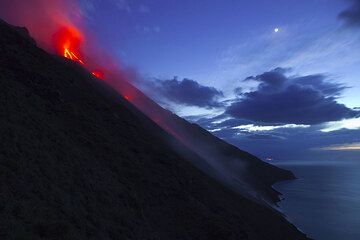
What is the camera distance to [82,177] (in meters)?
28.2

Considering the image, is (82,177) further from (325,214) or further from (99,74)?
(99,74)

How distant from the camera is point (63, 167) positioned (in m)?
27.3

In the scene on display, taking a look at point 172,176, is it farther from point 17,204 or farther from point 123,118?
point 17,204

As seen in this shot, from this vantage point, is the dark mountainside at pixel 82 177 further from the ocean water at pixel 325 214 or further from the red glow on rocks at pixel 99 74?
the red glow on rocks at pixel 99 74

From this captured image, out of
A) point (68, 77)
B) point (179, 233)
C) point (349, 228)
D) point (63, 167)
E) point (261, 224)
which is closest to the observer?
point (63, 167)

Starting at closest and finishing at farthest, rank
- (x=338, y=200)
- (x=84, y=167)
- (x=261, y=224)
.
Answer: (x=84, y=167) < (x=261, y=224) < (x=338, y=200)

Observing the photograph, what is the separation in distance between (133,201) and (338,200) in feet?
444

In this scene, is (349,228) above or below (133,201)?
above

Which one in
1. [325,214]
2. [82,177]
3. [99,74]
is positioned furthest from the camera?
[99,74]

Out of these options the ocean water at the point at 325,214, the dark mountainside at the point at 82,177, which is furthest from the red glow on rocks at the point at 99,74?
the ocean water at the point at 325,214

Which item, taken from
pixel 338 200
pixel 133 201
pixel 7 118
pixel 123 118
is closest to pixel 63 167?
pixel 7 118

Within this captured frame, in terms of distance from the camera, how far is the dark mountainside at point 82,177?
19391 mm

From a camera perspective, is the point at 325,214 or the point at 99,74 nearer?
the point at 325,214

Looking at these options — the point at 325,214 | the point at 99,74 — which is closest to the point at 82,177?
the point at 325,214
